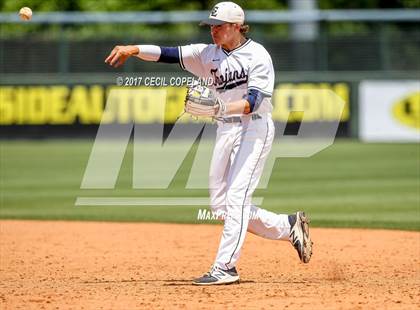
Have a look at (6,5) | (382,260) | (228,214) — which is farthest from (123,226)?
(6,5)

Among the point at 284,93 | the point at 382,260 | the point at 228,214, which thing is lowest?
the point at 284,93

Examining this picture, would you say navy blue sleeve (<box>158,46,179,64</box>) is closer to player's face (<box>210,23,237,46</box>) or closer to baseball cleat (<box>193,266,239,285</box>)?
player's face (<box>210,23,237,46</box>)

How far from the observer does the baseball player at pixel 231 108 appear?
7559mm

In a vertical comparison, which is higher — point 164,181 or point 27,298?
point 27,298

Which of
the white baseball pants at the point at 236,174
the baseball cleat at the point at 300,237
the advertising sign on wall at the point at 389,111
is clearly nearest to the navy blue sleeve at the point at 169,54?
the white baseball pants at the point at 236,174

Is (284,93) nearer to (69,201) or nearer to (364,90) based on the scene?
(364,90)

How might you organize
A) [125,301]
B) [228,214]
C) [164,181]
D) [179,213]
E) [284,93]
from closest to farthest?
[125,301] < [228,214] < [179,213] < [164,181] < [284,93]

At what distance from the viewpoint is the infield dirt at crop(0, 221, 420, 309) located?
6941 mm

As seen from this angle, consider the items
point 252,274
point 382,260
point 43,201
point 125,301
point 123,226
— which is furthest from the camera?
point 43,201

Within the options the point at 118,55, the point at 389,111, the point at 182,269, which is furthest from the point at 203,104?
the point at 389,111

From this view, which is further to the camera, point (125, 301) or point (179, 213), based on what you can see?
point (179, 213)

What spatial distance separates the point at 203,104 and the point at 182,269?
1.94 m

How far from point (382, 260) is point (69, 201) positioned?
699 cm

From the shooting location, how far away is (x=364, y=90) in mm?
25375
